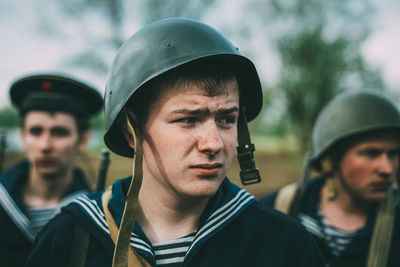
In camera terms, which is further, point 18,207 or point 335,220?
point 335,220

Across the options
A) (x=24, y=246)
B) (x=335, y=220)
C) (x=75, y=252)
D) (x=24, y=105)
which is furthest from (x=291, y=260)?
(x=24, y=105)

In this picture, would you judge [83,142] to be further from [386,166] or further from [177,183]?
[386,166]

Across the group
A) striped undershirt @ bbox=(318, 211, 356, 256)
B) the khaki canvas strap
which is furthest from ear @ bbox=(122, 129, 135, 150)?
striped undershirt @ bbox=(318, 211, 356, 256)

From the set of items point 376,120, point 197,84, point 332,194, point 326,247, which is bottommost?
point 326,247

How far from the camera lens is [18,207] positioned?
11.0 feet

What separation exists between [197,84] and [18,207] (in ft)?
8.17

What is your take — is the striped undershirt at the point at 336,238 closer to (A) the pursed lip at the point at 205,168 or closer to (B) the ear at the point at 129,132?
(A) the pursed lip at the point at 205,168

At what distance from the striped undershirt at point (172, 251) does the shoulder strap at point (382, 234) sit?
200 centimetres

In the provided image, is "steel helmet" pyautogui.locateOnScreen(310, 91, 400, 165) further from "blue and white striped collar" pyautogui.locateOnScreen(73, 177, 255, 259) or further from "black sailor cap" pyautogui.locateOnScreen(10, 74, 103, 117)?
"black sailor cap" pyautogui.locateOnScreen(10, 74, 103, 117)

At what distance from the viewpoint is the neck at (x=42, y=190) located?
12.1 feet

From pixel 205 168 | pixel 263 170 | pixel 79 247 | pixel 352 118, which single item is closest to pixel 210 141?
pixel 205 168

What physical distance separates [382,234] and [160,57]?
107 inches

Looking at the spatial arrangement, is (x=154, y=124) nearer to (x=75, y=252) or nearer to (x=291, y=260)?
(x=75, y=252)

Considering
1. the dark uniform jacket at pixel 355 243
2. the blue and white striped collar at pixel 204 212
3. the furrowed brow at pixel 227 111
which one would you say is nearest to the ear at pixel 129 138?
the blue and white striped collar at pixel 204 212
